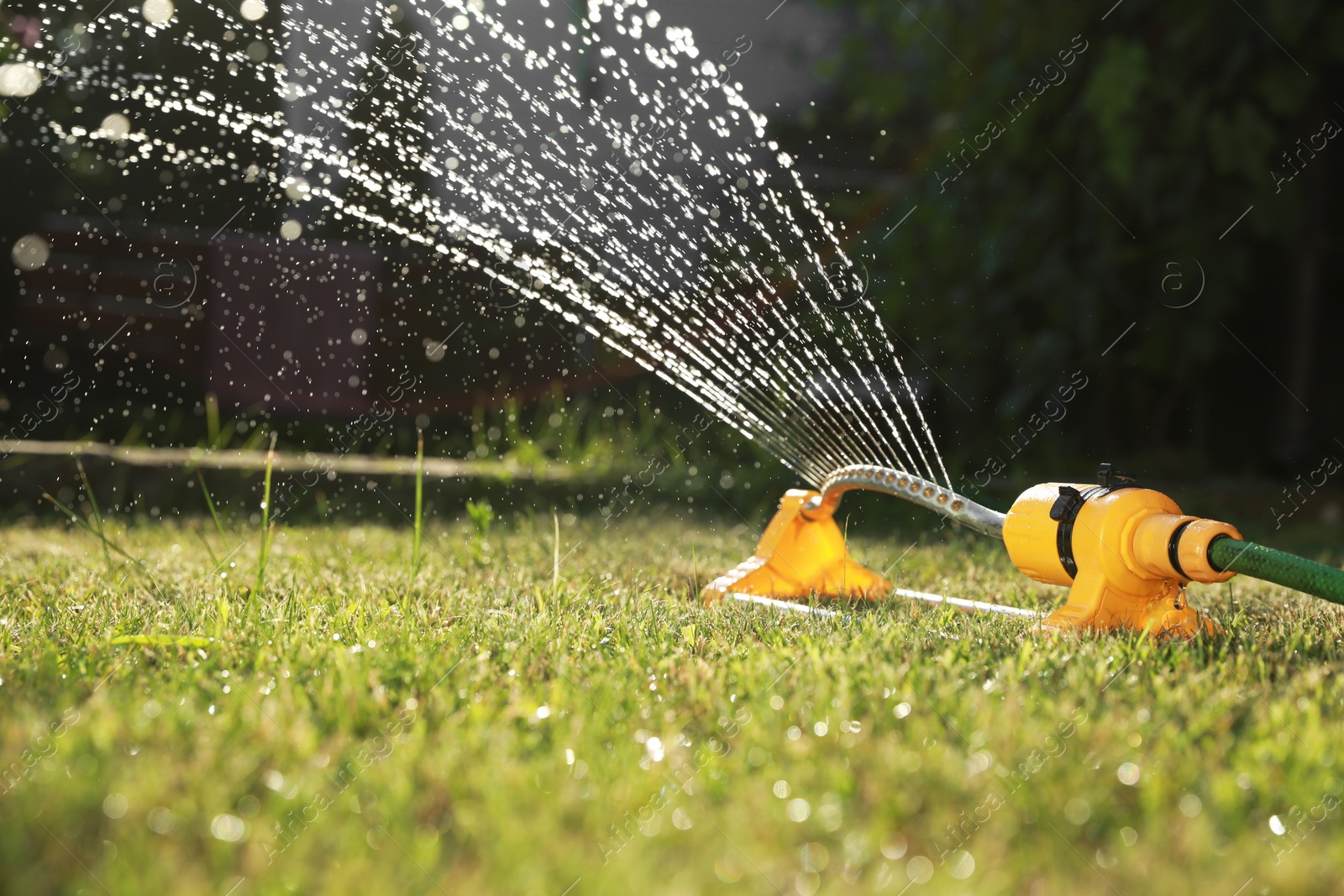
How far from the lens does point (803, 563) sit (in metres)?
2.62

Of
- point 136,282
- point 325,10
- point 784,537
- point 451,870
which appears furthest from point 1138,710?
point 136,282

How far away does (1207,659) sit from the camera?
186cm

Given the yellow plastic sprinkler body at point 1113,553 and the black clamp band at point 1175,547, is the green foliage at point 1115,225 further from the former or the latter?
the black clamp band at point 1175,547

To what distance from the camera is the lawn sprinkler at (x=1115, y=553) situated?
1834 mm

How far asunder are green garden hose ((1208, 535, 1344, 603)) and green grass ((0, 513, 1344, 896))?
0.15m

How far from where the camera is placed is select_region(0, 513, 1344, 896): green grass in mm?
1011

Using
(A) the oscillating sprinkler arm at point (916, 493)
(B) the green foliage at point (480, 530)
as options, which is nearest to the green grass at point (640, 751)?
(A) the oscillating sprinkler arm at point (916, 493)

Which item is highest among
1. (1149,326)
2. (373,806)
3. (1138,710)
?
(1149,326)

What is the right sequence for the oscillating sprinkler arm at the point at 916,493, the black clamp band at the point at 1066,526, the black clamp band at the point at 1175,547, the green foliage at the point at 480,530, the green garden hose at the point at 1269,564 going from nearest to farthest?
1. the green garden hose at the point at 1269,564
2. the black clamp band at the point at 1175,547
3. the black clamp band at the point at 1066,526
4. the oscillating sprinkler arm at the point at 916,493
5. the green foliage at the point at 480,530

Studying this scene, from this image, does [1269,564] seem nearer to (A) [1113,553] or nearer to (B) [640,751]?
(A) [1113,553]

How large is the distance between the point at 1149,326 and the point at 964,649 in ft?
11.2


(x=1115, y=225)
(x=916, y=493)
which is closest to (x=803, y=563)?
(x=916, y=493)

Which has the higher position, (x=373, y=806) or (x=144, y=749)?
(x=373, y=806)

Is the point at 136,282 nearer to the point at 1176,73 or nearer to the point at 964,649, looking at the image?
the point at 1176,73
